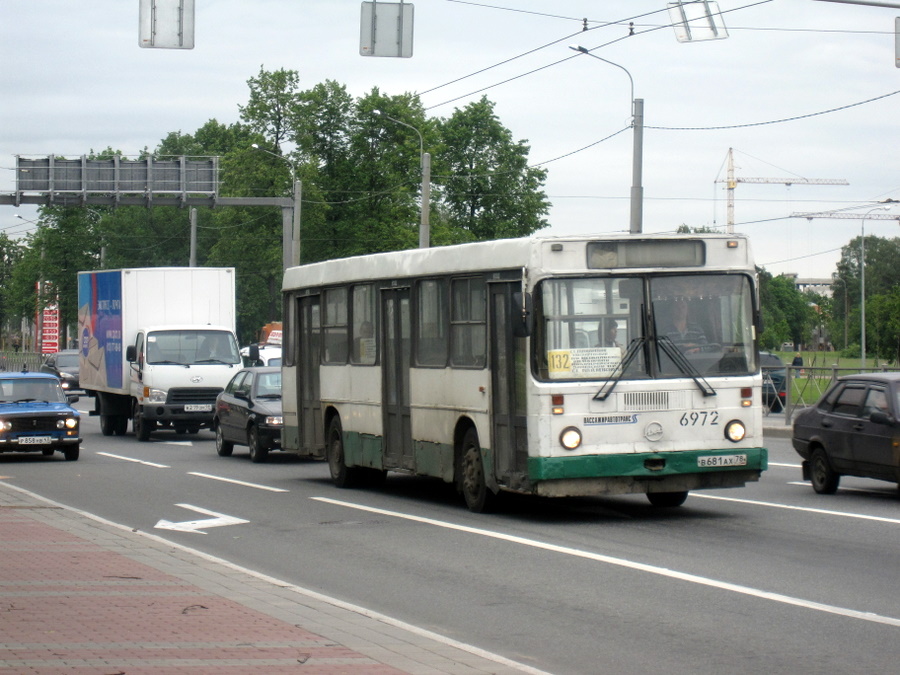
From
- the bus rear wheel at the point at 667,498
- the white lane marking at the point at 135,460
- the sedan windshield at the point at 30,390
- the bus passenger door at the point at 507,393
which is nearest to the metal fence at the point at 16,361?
the white lane marking at the point at 135,460

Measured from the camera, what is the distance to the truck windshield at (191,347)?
31.3 meters

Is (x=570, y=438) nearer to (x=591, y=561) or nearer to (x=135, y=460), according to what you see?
(x=591, y=561)

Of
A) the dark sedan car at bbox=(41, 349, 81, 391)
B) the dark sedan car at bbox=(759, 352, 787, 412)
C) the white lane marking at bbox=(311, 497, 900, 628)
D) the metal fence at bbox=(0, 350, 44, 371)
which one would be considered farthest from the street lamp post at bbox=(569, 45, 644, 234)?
the metal fence at bbox=(0, 350, 44, 371)

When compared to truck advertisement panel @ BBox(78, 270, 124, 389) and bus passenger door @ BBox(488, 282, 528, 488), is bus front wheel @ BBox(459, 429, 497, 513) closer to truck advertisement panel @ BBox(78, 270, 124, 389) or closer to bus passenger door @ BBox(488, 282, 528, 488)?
bus passenger door @ BBox(488, 282, 528, 488)

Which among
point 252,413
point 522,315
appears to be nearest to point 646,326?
point 522,315

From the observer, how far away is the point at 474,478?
1488 centimetres

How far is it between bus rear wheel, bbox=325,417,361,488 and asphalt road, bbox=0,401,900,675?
0.26 m

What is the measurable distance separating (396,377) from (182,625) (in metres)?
8.77

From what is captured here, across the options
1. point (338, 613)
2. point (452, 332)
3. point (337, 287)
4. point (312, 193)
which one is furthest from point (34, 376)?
point (312, 193)

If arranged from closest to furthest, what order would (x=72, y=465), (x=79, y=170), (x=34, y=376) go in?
(x=72, y=465) → (x=34, y=376) → (x=79, y=170)

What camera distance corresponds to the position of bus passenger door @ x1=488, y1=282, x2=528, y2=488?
1368 centimetres

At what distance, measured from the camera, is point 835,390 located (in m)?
17.0

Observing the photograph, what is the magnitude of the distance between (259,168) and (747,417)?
5917cm

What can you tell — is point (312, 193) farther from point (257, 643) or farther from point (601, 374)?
point (257, 643)
